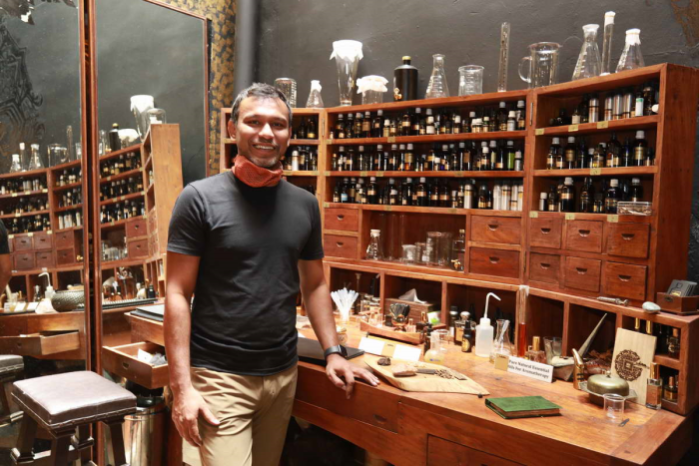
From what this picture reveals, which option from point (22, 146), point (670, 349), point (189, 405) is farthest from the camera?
point (22, 146)

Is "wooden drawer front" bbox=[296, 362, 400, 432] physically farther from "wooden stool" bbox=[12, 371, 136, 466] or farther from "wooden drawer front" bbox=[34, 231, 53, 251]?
"wooden drawer front" bbox=[34, 231, 53, 251]

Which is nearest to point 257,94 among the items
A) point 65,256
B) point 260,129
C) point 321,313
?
point 260,129

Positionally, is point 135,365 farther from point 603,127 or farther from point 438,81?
point 603,127

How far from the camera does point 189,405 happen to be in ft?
5.82

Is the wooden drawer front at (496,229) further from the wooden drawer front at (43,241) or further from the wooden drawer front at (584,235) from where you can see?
the wooden drawer front at (43,241)

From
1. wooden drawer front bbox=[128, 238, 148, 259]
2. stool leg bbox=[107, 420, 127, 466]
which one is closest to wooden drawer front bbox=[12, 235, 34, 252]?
wooden drawer front bbox=[128, 238, 148, 259]

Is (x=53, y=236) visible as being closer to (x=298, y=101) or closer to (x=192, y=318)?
(x=192, y=318)

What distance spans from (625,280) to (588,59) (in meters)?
1.07

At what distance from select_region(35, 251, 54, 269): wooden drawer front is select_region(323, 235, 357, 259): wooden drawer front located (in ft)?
5.29

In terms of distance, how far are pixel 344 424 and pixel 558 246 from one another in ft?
4.16

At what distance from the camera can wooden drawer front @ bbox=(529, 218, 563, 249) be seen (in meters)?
2.48

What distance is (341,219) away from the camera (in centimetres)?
338

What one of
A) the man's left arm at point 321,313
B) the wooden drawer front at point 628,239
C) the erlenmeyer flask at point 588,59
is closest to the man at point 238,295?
the man's left arm at point 321,313

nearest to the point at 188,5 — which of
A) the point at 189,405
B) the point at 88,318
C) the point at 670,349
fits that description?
the point at 88,318
